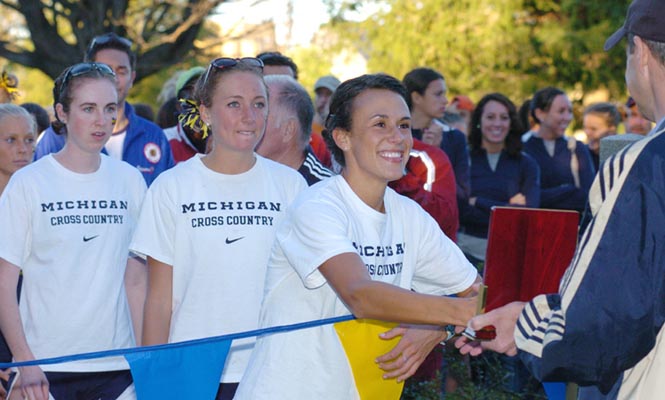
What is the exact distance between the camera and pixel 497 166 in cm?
894

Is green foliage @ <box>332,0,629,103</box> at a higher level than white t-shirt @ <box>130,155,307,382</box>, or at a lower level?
higher

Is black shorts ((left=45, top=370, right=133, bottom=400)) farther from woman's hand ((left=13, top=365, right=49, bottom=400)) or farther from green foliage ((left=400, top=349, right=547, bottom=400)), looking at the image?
green foliage ((left=400, top=349, right=547, bottom=400))

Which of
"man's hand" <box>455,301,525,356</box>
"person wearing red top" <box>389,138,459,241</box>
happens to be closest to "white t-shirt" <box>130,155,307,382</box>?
"man's hand" <box>455,301,525,356</box>

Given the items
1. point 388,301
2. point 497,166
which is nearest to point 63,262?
point 388,301

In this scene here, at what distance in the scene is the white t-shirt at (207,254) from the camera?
180 inches

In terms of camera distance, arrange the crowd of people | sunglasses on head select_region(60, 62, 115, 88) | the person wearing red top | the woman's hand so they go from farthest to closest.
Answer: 1. the person wearing red top
2. sunglasses on head select_region(60, 62, 115, 88)
3. the woman's hand
4. the crowd of people

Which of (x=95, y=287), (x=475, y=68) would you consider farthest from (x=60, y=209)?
(x=475, y=68)

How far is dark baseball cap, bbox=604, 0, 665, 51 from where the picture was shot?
9.57 ft

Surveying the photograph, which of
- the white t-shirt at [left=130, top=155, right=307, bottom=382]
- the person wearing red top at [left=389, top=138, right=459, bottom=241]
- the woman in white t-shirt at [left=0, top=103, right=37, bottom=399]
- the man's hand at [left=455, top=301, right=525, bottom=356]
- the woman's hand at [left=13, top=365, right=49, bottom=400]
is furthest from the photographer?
the woman in white t-shirt at [left=0, top=103, right=37, bottom=399]

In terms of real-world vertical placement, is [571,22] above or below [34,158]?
above

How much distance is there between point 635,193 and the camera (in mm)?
2721

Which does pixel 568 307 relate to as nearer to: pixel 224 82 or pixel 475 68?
pixel 224 82

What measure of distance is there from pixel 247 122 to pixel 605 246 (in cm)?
244

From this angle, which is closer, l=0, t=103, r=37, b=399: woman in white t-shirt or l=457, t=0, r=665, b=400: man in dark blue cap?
l=457, t=0, r=665, b=400: man in dark blue cap
